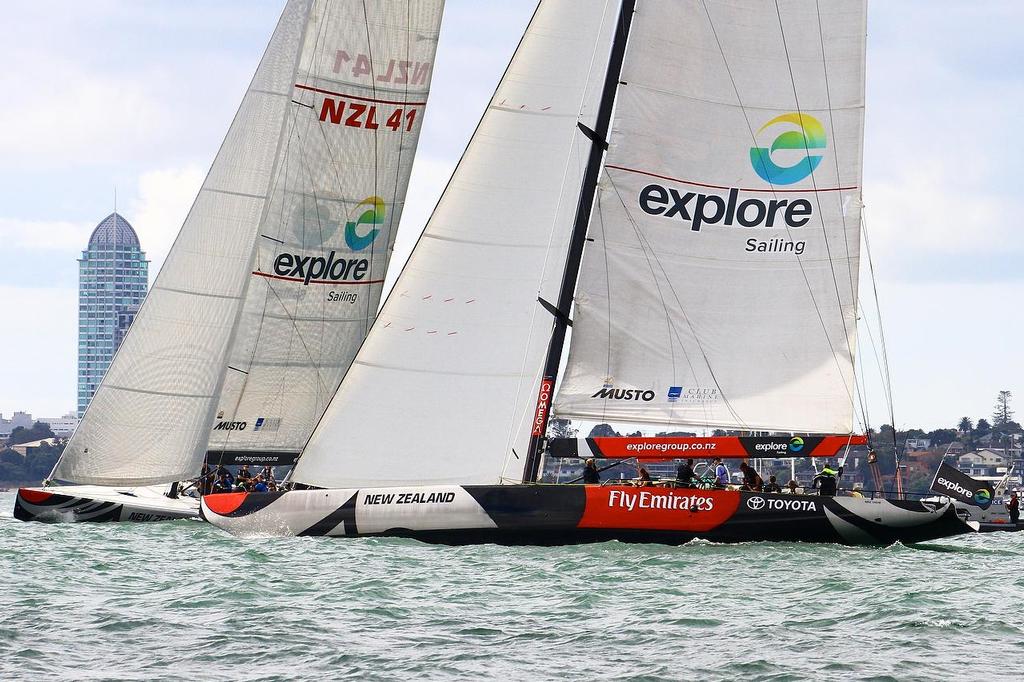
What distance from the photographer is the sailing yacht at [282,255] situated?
88.9ft

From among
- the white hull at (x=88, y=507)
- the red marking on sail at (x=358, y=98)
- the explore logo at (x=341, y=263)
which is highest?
the red marking on sail at (x=358, y=98)

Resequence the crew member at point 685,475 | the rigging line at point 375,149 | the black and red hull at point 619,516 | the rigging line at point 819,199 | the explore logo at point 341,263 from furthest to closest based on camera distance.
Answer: the rigging line at point 375,149
the explore logo at point 341,263
the rigging line at point 819,199
the crew member at point 685,475
the black and red hull at point 619,516

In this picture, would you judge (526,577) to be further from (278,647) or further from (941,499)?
(941,499)

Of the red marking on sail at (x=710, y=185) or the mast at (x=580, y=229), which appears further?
the red marking on sail at (x=710, y=185)

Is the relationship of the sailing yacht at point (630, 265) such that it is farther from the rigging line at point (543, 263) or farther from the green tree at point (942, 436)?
the green tree at point (942, 436)

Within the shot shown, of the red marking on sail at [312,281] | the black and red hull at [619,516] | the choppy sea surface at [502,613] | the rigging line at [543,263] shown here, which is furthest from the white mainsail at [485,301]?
the red marking on sail at [312,281]

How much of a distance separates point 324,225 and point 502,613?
56.7 feet

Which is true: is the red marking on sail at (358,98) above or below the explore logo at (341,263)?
above

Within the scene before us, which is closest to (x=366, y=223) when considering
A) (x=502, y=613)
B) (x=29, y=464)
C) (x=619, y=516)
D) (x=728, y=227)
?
(x=728, y=227)

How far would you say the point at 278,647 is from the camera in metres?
12.0

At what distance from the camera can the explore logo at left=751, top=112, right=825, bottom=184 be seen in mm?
21641

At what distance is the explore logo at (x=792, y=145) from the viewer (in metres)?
21.6

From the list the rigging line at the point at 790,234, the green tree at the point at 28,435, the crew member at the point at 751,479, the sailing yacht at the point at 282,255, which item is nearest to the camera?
the crew member at the point at 751,479

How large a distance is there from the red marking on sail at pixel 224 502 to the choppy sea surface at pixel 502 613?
0.56m
